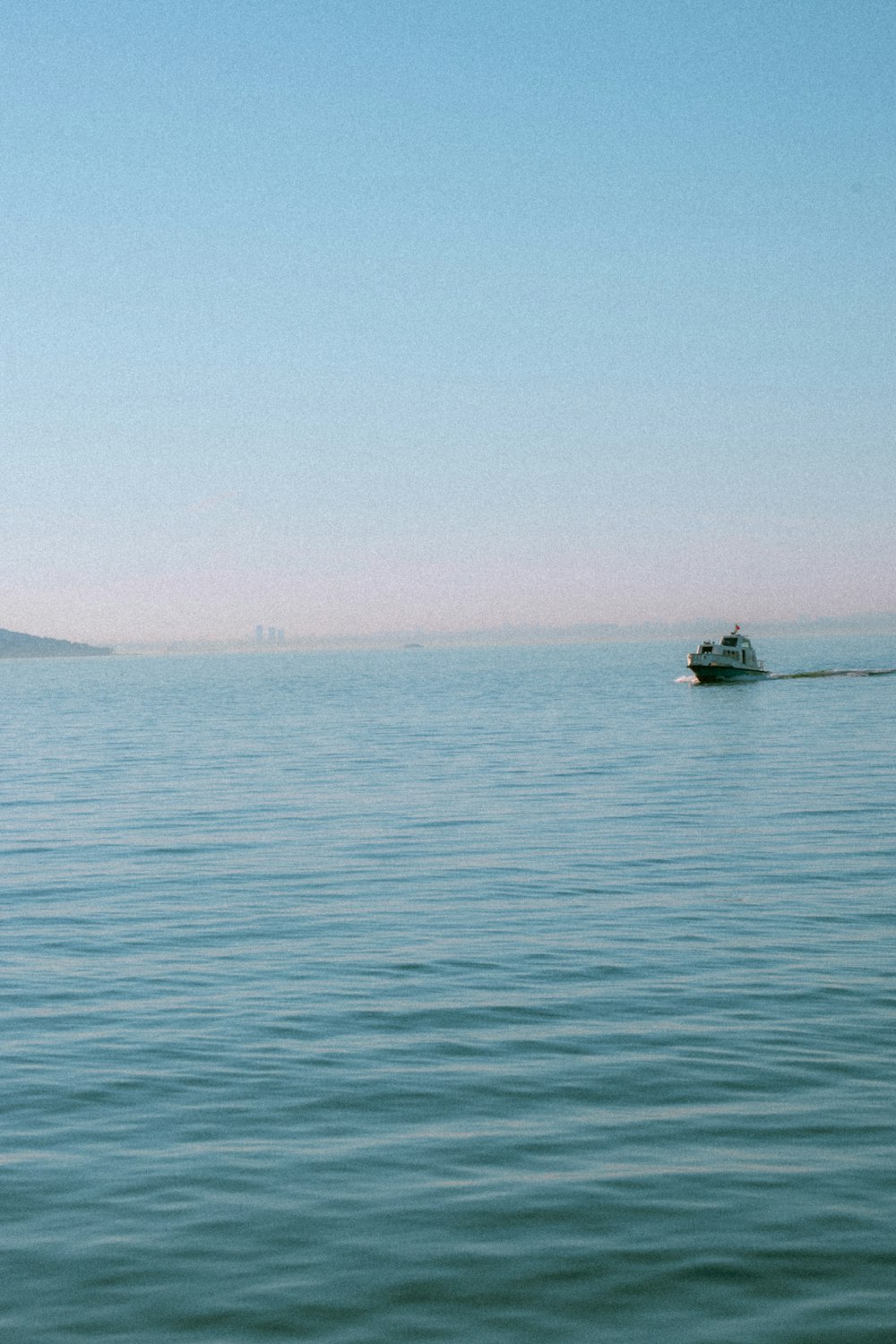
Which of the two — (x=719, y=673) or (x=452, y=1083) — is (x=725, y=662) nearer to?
(x=719, y=673)

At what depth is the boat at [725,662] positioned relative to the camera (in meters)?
122

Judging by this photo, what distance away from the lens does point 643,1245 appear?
924cm

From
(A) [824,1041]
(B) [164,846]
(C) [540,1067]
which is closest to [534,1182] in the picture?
(C) [540,1067]

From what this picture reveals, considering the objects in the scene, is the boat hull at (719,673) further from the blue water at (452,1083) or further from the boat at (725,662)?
the blue water at (452,1083)

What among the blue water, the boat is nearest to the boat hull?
the boat

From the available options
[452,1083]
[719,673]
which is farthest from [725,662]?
[452,1083]

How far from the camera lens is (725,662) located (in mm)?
123312

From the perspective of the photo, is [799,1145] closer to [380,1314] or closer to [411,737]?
[380,1314]

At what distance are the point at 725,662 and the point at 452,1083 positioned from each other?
113 metres

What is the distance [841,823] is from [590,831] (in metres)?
5.82

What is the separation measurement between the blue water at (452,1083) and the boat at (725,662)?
90159mm

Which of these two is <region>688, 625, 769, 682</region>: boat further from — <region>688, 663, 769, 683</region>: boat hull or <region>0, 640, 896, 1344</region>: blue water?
<region>0, 640, 896, 1344</region>: blue water

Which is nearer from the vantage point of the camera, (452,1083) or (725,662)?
(452,1083)

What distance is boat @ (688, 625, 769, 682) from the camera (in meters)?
122
